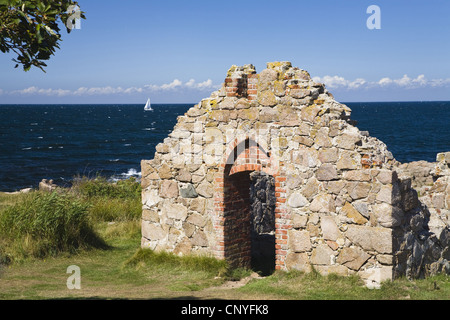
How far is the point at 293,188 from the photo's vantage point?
9164mm

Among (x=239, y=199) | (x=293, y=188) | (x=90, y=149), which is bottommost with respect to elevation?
(x=90, y=149)

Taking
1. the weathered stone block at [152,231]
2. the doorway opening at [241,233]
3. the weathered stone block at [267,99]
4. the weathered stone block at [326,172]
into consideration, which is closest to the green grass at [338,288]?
the doorway opening at [241,233]

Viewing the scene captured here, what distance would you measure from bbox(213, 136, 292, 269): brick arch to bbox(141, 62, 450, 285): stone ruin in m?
0.02

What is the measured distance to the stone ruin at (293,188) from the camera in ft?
27.8

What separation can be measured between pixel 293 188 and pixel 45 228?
550cm

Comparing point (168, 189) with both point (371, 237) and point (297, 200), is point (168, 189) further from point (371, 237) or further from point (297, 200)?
point (371, 237)

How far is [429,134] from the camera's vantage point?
200ft

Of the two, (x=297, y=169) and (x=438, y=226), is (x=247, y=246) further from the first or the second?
(x=438, y=226)

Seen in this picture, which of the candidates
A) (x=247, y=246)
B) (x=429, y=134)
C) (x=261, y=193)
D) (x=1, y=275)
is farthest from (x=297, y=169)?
(x=429, y=134)

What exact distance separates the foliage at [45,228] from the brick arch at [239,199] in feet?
11.6

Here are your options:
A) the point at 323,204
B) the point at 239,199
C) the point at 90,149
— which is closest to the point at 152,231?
the point at 239,199

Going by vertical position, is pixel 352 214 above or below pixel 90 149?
above

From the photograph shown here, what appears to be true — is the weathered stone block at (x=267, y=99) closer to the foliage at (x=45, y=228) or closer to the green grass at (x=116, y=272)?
the green grass at (x=116, y=272)

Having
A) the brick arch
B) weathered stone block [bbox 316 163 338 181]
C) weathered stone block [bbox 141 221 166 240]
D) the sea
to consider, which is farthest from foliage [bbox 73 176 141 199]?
weathered stone block [bbox 316 163 338 181]
